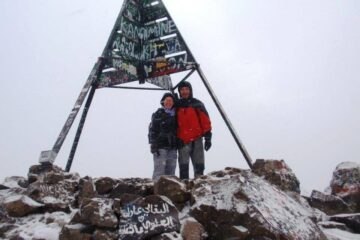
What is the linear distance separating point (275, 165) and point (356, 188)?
137 cm

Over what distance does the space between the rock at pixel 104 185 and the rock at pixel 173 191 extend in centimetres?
61

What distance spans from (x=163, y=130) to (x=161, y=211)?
9.08 ft

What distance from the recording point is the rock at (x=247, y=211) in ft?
12.3

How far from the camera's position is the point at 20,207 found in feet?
14.1

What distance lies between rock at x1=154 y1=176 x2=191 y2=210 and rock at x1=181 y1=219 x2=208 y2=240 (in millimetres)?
504

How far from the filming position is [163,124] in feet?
21.7

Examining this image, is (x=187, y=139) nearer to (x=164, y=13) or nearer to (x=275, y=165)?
(x=275, y=165)

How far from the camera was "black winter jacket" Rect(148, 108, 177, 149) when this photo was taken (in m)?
6.55

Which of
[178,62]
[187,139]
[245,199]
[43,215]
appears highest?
[178,62]

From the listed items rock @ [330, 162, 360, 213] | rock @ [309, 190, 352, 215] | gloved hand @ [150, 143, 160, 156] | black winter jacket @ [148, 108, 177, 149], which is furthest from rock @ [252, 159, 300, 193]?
gloved hand @ [150, 143, 160, 156]

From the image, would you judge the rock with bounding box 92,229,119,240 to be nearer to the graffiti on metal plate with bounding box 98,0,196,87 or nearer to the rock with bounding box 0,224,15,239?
the rock with bounding box 0,224,15,239

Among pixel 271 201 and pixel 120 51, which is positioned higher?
pixel 120 51

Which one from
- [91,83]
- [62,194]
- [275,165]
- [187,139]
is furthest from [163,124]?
[62,194]

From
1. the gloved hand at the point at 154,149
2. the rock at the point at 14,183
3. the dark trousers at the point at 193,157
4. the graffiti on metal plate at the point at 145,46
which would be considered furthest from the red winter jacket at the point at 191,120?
the rock at the point at 14,183
